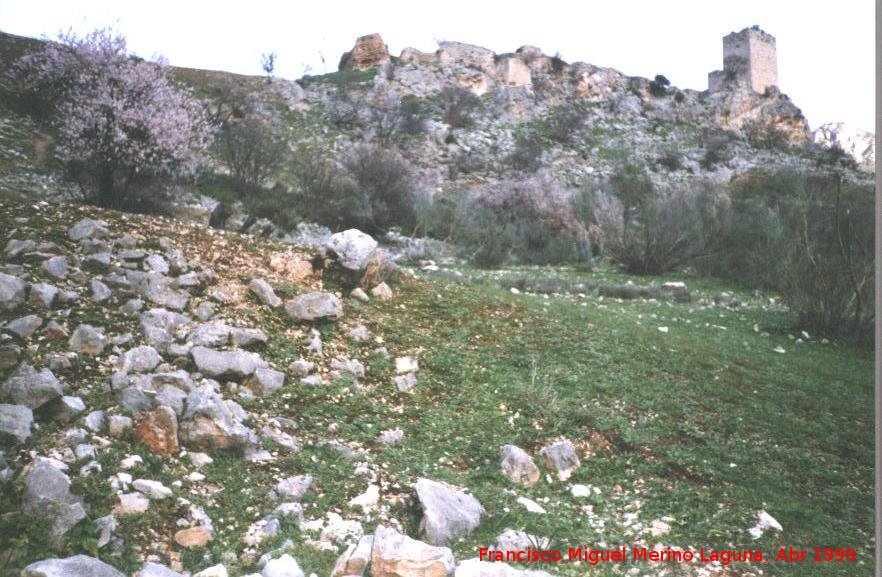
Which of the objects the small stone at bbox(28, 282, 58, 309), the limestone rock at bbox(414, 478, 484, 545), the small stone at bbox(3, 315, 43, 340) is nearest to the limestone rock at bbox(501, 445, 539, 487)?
the limestone rock at bbox(414, 478, 484, 545)

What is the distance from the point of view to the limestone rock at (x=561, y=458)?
350 cm

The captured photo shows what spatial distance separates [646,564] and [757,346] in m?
5.81

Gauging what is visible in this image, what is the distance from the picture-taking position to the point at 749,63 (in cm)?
4741

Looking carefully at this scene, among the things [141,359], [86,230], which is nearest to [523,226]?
[86,230]

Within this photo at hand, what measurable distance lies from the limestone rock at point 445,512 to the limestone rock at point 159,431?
1.25 meters

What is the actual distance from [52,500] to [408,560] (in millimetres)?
1388

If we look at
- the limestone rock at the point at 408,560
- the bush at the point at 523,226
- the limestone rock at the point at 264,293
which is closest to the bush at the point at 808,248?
the bush at the point at 523,226

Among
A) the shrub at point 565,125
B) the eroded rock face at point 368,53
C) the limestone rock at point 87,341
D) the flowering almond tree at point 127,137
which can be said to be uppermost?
the eroded rock face at point 368,53

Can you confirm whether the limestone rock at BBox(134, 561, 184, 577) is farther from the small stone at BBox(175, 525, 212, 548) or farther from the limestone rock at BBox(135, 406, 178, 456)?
the limestone rock at BBox(135, 406, 178, 456)

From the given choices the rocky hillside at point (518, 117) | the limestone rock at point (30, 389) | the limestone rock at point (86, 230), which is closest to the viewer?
the limestone rock at point (30, 389)

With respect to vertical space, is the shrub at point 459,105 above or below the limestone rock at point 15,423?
above

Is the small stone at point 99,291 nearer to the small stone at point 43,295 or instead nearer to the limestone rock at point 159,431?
the small stone at point 43,295

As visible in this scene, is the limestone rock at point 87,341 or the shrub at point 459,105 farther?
the shrub at point 459,105

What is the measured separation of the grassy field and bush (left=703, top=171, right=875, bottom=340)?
1966 millimetres
